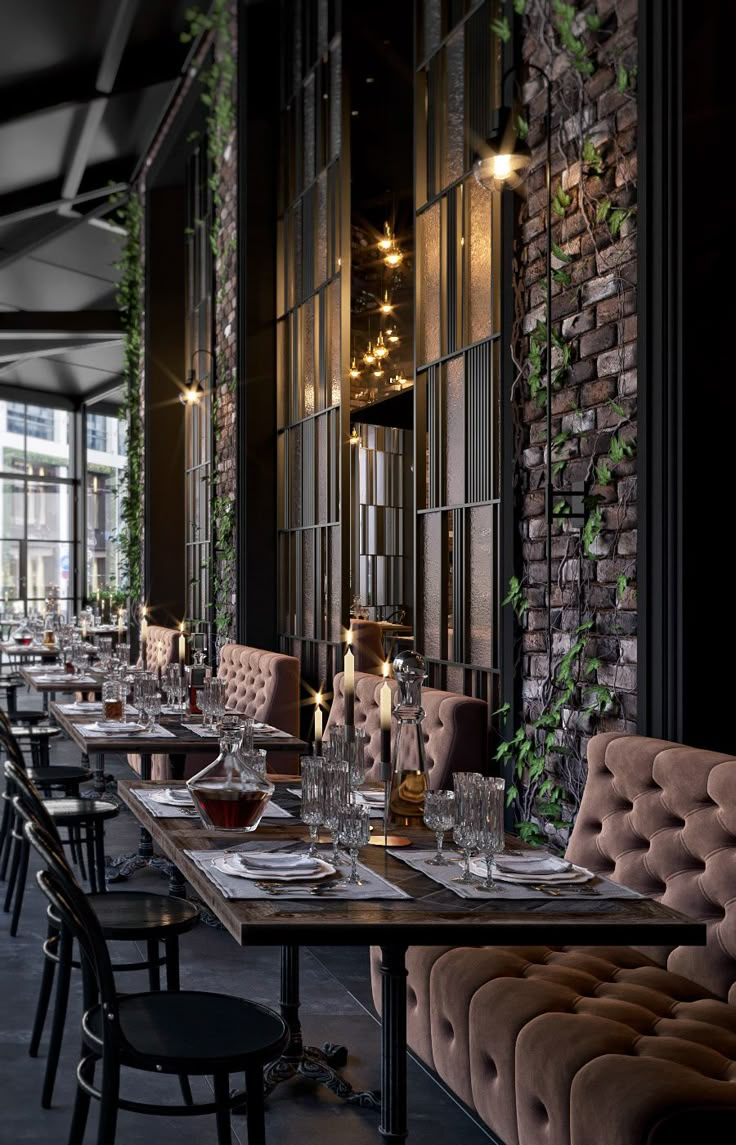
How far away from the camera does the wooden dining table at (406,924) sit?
Answer: 1952mm

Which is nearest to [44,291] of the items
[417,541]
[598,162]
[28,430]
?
[28,430]

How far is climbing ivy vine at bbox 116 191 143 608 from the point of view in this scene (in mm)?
11141

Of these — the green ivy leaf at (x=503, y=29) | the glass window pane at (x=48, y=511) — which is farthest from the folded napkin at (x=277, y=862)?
the glass window pane at (x=48, y=511)

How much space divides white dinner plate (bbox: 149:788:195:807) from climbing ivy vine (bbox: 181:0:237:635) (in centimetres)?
432

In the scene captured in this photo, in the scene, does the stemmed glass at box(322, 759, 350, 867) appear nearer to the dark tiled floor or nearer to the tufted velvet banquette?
the tufted velvet banquette

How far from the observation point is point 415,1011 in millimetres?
2717

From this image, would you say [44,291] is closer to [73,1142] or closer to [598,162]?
[598,162]

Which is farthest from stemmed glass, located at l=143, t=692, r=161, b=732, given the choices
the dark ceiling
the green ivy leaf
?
the dark ceiling

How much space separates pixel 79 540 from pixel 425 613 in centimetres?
1462

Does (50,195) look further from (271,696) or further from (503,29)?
(503,29)

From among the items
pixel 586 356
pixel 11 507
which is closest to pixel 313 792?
pixel 586 356

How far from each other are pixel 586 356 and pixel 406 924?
2119mm

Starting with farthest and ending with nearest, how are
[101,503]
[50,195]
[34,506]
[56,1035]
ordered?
[101,503] → [34,506] → [50,195] → [56,1035]

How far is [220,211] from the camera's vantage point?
815 cm
